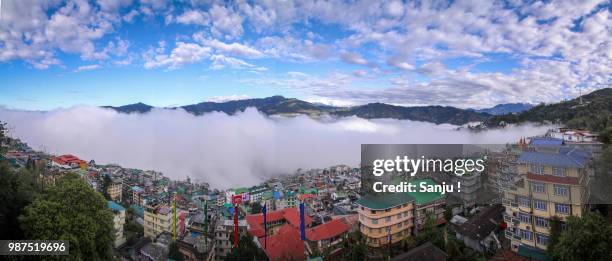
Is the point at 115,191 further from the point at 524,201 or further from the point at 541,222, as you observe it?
the point at 541,222

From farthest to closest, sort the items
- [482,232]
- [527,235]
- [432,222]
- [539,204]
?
[432,222] < [482,232] < [527,235] < [539,204]

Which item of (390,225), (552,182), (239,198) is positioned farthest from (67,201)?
(239,198)

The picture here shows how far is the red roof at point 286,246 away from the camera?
56.1 ft

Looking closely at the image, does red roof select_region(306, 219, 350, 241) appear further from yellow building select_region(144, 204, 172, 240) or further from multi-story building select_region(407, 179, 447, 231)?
yellow building select_region(144, 204, 172, 240)

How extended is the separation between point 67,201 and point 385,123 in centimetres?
10119

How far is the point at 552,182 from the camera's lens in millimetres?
12125

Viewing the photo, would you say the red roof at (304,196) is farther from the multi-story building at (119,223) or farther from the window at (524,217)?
the window at (524,217)

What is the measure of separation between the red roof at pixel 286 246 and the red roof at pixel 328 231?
0.72 metres

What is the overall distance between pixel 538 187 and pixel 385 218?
7007mm

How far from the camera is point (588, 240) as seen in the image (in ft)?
30.9

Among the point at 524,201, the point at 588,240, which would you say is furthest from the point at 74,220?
the point at 524,201

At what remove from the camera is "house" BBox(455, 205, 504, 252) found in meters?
15.3

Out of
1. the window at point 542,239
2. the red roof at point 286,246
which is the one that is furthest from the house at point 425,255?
the red roof at point 286,246

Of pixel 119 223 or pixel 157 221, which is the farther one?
pixel 157 221
